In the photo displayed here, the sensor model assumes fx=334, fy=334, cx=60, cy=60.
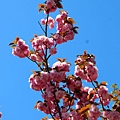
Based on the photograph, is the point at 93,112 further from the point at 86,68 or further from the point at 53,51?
the point at 53,51

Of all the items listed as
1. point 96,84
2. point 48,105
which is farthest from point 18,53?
point 96,84

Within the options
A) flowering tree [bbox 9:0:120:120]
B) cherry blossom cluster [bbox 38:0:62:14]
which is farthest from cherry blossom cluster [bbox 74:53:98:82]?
cherry blossom cluster [bbox 38:0:62:14]

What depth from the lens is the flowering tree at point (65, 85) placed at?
5.39 meters

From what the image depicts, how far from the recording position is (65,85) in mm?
5980

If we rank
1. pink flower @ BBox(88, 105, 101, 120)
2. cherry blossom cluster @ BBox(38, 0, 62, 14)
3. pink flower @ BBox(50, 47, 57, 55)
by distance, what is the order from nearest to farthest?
pink flower @ BBox(88, 105, 101, 120) → pink flower @ BBox(50, 47, 57, 55) → cherry blossom cluster @ BBox(38, 0, 62, 14)

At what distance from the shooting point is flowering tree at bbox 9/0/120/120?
5.39 meters

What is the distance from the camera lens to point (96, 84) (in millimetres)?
5758

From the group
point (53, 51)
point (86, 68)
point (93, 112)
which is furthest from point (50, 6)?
point (93, 112)

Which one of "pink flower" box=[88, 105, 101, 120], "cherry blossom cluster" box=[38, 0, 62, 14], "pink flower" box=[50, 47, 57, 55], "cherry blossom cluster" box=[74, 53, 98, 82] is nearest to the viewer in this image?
"pink flower" box=[88, 105, 101, 120]

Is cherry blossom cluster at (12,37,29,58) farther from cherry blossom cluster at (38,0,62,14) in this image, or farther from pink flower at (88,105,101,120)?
→ pink flower at (88,105,101,120)

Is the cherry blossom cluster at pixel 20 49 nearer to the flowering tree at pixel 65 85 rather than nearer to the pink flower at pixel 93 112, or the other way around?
the flowering tree at pixel 65 85

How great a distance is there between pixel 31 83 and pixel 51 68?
45 centimetres

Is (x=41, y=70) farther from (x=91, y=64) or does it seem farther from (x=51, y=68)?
(x=91, y=64)

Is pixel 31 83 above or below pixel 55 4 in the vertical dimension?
below
